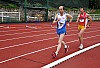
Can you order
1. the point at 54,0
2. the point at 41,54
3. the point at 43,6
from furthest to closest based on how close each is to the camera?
the point at 54,0, the point at 43,6, the point at 41,54

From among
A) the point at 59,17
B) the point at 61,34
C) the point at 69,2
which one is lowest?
the point at 61,34

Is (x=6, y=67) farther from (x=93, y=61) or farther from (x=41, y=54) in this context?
(x=93, y=61)

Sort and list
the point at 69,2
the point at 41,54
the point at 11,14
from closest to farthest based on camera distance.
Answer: the point at 41,54 < the point at 11,14 < the point at 69,2

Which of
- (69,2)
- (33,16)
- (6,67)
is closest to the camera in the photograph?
(6,67)

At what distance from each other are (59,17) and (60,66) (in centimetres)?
184

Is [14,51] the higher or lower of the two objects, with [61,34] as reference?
lower

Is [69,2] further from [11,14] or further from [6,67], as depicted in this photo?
[6,67]

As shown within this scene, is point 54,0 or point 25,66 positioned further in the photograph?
point 54,0

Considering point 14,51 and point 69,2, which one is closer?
point 14,51

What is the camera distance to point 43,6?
2875 centimetres

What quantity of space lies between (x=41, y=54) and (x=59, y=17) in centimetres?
150

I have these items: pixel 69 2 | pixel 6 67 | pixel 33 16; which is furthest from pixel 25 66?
pixel 69 2

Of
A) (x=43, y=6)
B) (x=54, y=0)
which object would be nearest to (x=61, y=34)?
(x=43, y=6)

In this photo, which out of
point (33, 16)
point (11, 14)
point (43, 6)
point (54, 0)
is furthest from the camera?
point (54, 0)
